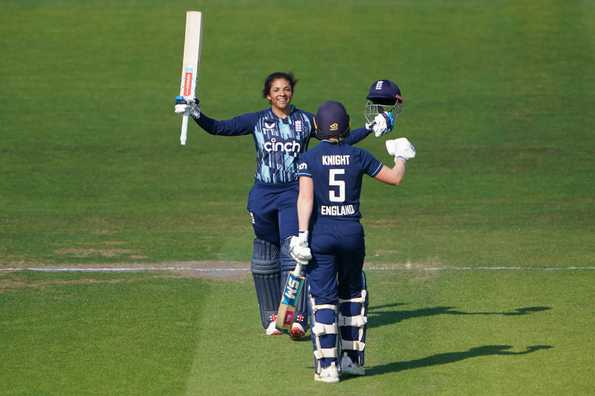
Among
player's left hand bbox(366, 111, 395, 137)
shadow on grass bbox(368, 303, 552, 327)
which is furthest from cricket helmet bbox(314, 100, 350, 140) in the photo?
shadow on grass bbox(368, 303, 552, 327)

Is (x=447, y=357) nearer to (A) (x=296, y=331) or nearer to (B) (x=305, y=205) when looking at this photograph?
(A) (x=296, y=331)

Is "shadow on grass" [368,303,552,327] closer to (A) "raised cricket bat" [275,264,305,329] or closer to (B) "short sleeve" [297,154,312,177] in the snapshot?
(A) "raised cricket bat" [275,264,305,329]

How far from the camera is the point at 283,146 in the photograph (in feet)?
39.7

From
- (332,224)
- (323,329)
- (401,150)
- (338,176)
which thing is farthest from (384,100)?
(323,329)

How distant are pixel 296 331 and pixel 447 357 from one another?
4.17ft

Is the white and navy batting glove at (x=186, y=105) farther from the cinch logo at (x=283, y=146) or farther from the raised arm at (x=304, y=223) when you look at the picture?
the raised arm at (x=304, y=223)

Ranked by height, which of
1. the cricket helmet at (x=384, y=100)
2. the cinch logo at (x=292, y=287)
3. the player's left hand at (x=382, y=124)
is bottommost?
the cinch logo at (x=292, y=287)

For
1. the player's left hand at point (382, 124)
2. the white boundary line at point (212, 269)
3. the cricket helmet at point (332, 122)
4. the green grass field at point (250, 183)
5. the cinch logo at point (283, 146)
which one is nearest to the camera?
the cricket helmet at point (332, 122)

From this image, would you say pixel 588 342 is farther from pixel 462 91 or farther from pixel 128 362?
pixel 462 91

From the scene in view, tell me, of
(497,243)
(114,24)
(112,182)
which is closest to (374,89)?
(497,243)

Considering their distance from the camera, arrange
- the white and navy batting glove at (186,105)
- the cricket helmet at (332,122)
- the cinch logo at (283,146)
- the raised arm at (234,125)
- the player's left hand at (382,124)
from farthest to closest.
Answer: the raised arm at (234,125), the cinch logo at (283,146), the white and navy batting glove at (186,105), the player's left hand at (382,124), the cricket helmet at (332,122)

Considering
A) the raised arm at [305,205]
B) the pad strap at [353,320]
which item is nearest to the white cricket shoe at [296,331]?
the pad strap at [353,320]

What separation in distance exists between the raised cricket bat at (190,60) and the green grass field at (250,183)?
203 cm

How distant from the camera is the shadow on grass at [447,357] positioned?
1072cm
